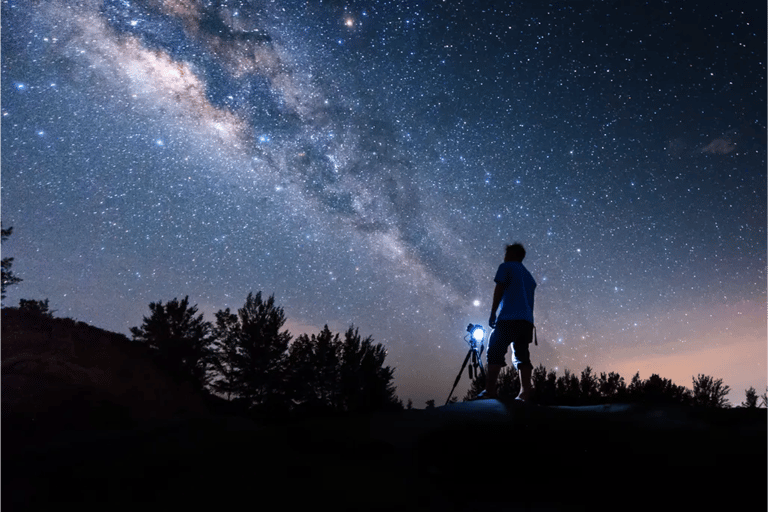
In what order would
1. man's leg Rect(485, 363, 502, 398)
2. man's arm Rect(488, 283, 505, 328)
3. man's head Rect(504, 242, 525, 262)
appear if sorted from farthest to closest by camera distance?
1. man's head Rect(504, 242, 525, 262)
2. man's arm Rect(488, 283, 505, 328)
3. man's leg Rect(485, 363, 502, 398)

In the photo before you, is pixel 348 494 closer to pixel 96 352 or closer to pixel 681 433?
pixel 681 433

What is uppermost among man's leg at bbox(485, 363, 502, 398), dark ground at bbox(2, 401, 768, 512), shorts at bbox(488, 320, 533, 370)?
shorts at bbox(488, 320, 533, 370)

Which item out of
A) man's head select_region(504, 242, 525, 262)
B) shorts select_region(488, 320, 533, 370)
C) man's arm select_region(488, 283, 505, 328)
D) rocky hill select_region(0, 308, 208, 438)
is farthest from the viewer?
rocky hill select_region(0, 308, 208, 438)

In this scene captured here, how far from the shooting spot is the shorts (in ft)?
13.7

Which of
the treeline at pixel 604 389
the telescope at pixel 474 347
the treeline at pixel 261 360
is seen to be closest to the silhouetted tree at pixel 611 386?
the treeline at pixel 604 389

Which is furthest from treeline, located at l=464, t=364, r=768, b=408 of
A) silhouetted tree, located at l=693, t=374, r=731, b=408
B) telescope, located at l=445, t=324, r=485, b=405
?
telescope, located at l=445, t=324, r=485, b=405

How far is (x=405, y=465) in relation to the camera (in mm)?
1996

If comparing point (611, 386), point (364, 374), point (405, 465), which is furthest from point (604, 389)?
point (405, 465)

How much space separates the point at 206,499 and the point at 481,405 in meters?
2.32

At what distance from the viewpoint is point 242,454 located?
6.17 ft

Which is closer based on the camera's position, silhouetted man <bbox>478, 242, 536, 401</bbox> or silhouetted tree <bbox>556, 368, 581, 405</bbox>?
silhouetted man <bbox>478, 242, 536, 401</bbox>

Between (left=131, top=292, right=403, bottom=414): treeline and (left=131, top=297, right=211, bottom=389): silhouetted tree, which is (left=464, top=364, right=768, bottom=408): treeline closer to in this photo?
(left=131, top=292, right=403, bottom=414): treeline

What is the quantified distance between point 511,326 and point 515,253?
107 centimetres

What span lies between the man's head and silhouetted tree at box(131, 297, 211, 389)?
80.4 ft
